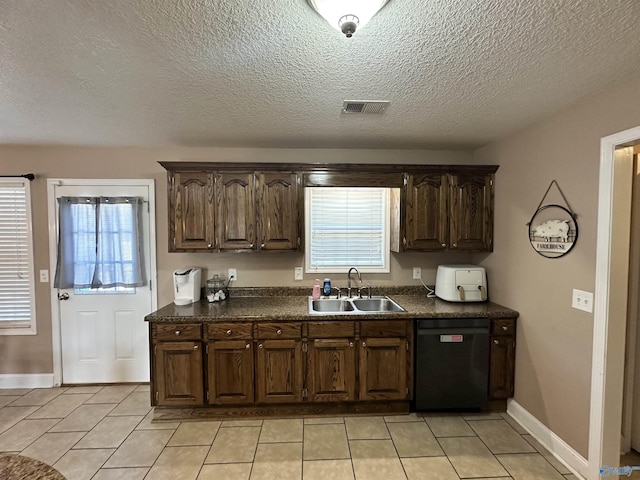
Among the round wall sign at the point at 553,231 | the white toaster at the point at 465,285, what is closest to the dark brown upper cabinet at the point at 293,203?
the white toaster at the point at 465,285

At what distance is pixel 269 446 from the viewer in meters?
2.14

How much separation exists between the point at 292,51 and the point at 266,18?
0.23 m

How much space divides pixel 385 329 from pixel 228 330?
132 cm

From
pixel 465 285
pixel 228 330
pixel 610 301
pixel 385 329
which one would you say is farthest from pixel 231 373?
pixel 610 301

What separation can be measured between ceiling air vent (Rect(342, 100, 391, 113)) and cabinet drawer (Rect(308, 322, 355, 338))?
5.50ft

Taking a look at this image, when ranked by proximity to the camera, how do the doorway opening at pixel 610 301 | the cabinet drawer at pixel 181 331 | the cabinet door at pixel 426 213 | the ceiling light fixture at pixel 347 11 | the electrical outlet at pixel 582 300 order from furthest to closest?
the cabinet door at pixel 426 213, the cabinet drawer at pixel 181 331, the electrical outlet at pixel 582 300, the doorway opening at pixel 610 301, the ceiling light fixture at pixel 347 11

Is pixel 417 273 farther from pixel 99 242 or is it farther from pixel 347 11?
pixel 99 242

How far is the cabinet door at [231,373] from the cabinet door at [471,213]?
7.05ft

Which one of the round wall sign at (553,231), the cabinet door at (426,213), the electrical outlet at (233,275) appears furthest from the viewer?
the electrical outlet at (233,275)

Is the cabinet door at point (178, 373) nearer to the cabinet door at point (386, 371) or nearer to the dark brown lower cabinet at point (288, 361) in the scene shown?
the dark brown lower cabinet at point (288, 361)

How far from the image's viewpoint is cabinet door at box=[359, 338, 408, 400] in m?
2.47

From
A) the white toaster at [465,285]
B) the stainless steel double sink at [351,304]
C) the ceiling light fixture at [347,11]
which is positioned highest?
the ceiling light fixture at [347,11]

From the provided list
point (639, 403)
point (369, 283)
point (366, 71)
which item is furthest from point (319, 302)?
point (639, 403)

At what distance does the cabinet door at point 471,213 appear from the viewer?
276 centimetres
